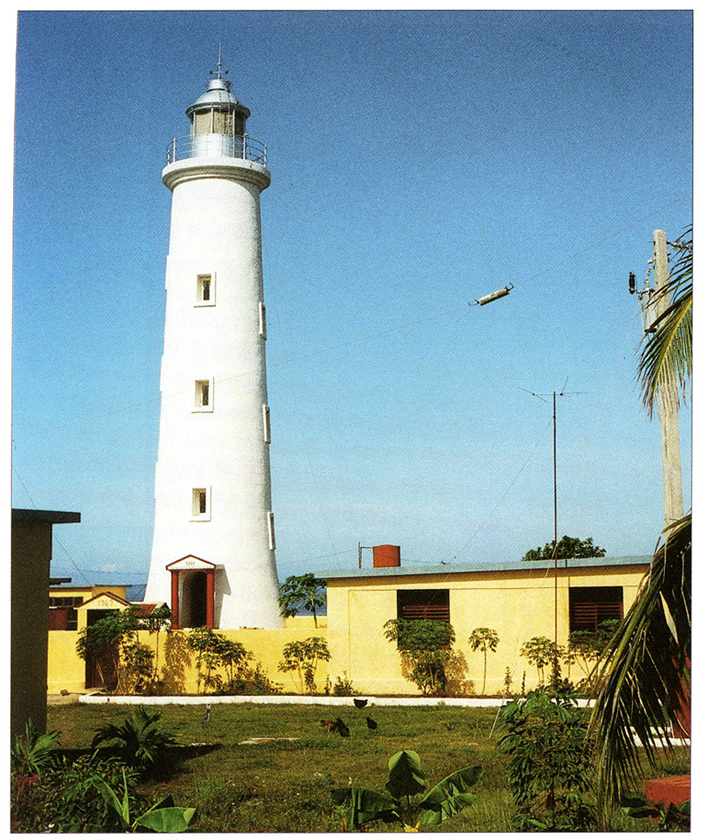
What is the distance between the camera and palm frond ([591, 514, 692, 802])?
4969mm

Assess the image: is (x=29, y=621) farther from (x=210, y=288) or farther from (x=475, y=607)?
(x=210, y=288)

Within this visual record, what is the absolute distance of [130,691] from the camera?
48.4 feet

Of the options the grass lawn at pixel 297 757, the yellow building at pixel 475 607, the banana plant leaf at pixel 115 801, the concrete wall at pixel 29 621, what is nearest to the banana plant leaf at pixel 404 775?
the grass lawn at pixel 297 757

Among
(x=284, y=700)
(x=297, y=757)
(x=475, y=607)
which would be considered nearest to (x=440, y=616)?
(x=475, y=607)

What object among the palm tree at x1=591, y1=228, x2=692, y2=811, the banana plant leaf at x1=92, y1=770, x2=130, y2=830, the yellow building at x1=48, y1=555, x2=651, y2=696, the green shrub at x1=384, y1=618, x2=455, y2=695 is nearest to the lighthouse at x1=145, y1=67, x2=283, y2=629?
the yellow building at x1=48, y1=555, x2=651, y2=696

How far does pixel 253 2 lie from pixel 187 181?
9320mm

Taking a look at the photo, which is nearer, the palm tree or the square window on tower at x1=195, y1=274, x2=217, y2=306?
the palm tree

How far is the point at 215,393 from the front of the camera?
628 inches

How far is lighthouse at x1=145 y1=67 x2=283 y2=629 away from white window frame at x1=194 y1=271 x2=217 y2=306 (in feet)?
0.06

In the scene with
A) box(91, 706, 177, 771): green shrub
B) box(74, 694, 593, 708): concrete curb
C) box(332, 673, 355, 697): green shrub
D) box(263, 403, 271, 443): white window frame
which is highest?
box(263, 403, 271, 443): white window frame

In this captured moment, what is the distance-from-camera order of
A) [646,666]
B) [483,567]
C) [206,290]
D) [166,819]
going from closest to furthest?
1. [646,666]
2. [166,819]
3. [483,567]
4. [206,290]

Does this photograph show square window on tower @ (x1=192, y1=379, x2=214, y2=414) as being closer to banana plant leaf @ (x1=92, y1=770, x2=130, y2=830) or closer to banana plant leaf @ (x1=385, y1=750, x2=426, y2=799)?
banana plant leaf @ (x1=92, y1=770, x2=130, y2=830)

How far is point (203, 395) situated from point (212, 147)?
4242 millimetres
